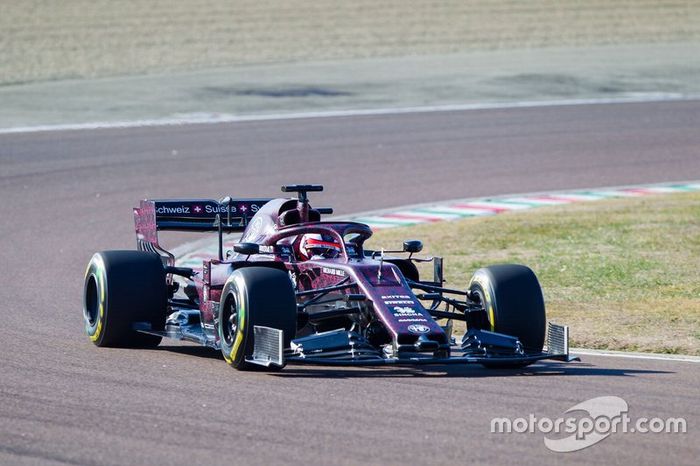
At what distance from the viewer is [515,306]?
11.0 meters

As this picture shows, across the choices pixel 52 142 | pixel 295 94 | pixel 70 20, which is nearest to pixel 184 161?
pixel 52 142

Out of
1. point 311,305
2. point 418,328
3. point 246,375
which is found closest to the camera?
point 418,328

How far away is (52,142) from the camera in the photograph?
25844 mm

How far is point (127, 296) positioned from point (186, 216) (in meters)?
1.86

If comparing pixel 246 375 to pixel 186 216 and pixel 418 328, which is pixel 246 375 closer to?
pixel 418 328

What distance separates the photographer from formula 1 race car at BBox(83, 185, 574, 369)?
33.3ft

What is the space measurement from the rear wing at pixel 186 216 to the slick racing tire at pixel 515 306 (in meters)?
3.01

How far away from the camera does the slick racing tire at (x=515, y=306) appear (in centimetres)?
1100

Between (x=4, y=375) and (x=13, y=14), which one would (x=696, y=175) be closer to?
(x=4, y=375)

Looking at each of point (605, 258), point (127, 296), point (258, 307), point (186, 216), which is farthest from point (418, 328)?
point (605, 258)

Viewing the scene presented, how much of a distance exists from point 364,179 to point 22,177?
19.8 ft

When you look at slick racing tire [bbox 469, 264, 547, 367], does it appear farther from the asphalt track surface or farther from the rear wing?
the rear wing

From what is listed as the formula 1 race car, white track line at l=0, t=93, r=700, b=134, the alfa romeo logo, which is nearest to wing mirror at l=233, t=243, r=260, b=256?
the formula 1 race car

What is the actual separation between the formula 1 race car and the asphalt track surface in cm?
21
